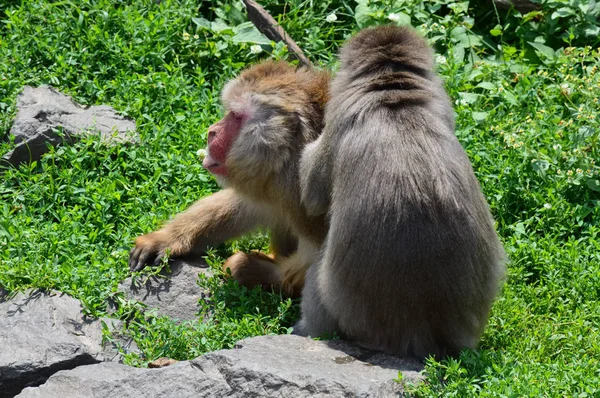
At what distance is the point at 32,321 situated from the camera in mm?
6031

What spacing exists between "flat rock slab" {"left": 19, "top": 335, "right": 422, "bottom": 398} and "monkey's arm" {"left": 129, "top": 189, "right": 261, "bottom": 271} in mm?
1387

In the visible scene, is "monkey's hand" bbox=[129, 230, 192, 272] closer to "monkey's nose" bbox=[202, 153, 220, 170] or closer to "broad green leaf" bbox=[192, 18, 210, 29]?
"monkey's nose" bbox=[202, 153, 220, 170]

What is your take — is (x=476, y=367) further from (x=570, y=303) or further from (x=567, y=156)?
(x=567, y=156)

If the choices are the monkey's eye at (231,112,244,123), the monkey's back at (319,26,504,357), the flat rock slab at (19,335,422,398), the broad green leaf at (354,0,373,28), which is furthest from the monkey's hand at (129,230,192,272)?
the broad green leaf at (354,0,373,28)

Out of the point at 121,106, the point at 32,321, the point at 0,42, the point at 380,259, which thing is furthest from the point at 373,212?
the point at 0,42

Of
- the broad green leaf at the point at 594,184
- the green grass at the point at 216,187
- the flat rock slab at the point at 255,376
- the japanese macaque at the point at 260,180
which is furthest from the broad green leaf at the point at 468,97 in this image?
the flat rock slab at the point at 255,376

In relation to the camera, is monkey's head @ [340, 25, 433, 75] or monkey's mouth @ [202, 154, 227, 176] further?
monkey's mouth @ [202, 154, 227, 176]

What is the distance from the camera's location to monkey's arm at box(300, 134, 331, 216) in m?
5.70

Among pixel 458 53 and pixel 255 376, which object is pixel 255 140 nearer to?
pixel 255 376

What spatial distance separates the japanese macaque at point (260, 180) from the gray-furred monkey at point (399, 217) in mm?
474

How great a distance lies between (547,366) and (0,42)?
5469mm

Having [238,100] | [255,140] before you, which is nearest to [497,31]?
[238,100]

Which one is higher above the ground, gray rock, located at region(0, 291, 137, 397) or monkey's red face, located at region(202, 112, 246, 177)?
monkey's red face, located at region(202, 112, 246, 177)

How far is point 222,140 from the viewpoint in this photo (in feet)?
21.0
